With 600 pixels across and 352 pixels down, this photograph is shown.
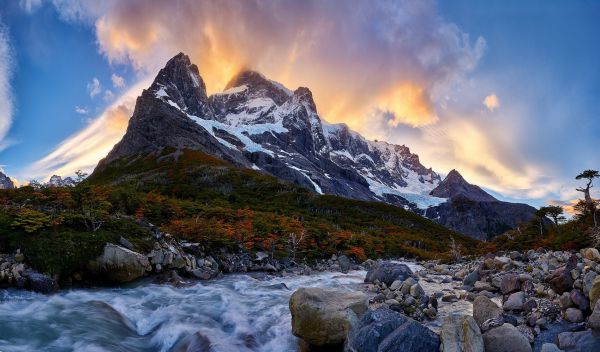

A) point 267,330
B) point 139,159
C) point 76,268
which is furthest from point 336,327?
point 139,159

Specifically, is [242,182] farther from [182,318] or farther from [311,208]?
[182,318]

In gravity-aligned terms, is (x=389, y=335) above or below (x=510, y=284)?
below

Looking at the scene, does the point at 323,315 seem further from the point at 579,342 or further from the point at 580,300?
the point at 580,300

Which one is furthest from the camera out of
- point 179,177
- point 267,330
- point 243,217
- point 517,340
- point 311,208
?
point 179,177

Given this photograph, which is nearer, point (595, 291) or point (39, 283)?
point (595, 291)

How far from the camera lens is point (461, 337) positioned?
9.44 m

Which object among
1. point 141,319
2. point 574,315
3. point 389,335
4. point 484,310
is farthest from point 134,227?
point 574,315

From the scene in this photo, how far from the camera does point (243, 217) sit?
157 ft

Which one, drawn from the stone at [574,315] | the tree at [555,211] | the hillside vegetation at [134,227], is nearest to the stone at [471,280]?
the stone at [574,315]

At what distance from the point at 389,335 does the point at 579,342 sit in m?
4.67

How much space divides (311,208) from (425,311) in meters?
94.0

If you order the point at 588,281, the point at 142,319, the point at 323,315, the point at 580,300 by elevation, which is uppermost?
the point at 588,281

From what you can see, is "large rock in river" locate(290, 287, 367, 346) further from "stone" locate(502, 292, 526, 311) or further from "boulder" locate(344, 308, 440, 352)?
"stone" locate(502, 292, 526, 311)

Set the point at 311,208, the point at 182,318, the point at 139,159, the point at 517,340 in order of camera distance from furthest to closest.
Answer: the point at 139,159 < the point at 311,208 < the point at 182,318 < the point at 517,340
